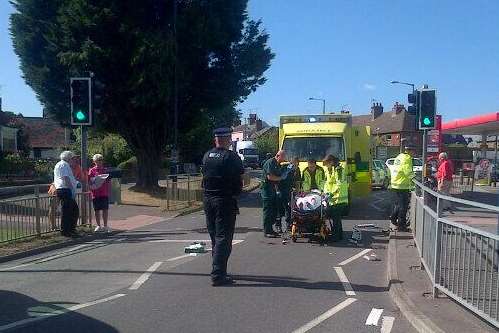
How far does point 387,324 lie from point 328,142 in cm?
1103

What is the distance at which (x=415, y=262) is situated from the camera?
932 centimetres

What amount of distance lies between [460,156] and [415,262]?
2441 inches

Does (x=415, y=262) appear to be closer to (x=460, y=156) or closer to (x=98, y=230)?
(x=98, y=230)

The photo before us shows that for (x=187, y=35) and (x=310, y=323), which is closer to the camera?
(x=310, y=323)

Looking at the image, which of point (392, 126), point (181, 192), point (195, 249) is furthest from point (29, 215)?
point (392, 126)

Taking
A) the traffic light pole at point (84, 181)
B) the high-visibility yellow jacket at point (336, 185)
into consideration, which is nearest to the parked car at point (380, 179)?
the high-visibility yellow jacket at point (336, 185)

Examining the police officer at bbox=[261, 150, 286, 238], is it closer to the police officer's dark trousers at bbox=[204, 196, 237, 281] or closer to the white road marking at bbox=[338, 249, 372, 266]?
the white road marking at bbox=[338, 249, 372, 266]

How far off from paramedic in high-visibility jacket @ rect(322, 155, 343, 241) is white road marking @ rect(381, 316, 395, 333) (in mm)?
5169

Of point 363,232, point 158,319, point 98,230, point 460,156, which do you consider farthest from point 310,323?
point 460,156

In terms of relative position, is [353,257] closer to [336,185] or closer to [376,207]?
[336,185]

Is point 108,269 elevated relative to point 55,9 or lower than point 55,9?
lower

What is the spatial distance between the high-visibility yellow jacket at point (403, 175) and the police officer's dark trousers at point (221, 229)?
587 cm

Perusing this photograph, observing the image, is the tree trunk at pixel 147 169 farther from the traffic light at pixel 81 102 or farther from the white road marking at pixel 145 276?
the white road marking at pixel 145 276

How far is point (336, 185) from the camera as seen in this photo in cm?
1187
